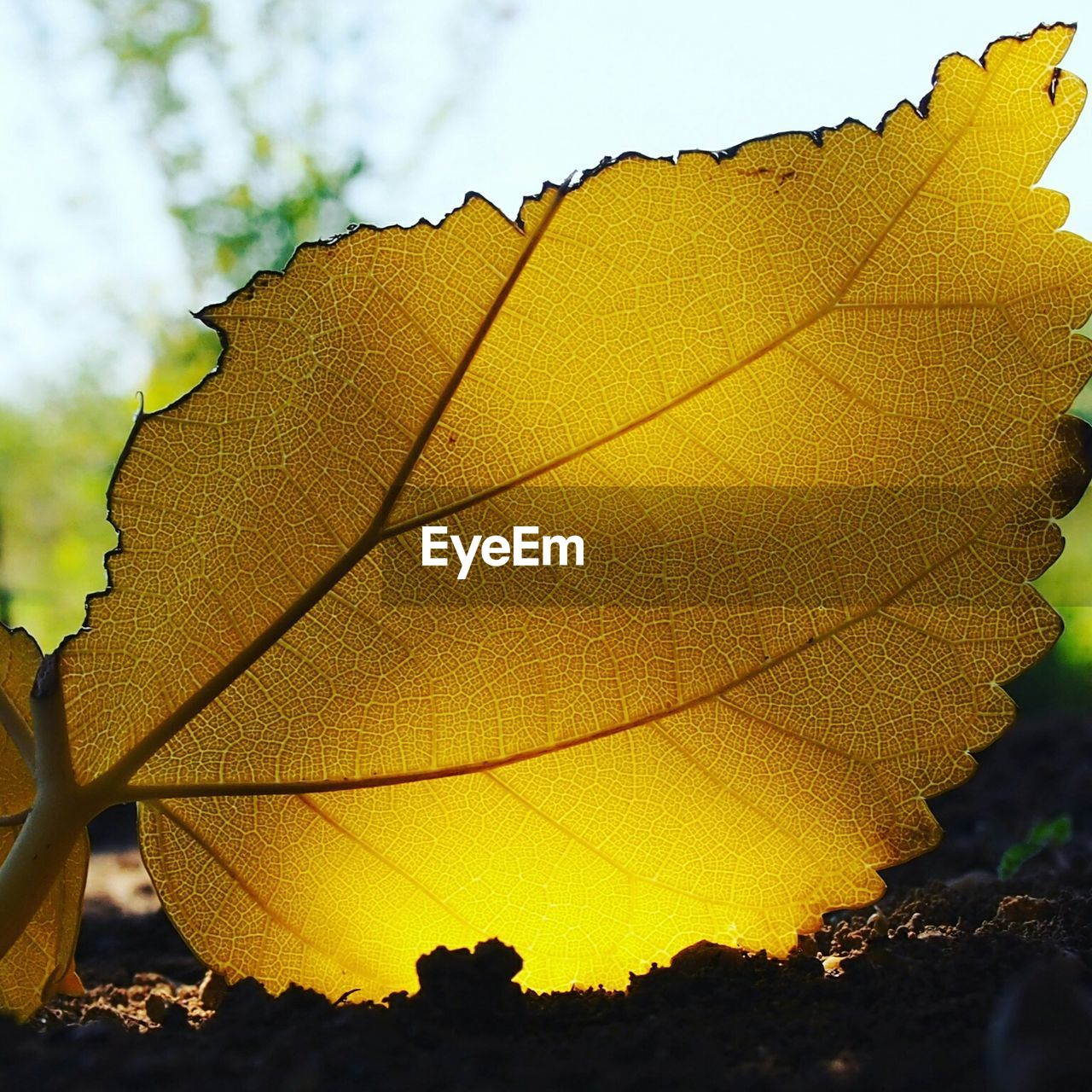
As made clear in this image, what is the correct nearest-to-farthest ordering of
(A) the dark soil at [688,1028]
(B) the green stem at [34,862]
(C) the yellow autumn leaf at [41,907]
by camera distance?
1. (A) the dark soil at [688,1028]
2. (B) the green stem at [34,862]
3. (C) the yellow autumn leaf at [41,907]

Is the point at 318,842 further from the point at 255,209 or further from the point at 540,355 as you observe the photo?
the point at 255,209

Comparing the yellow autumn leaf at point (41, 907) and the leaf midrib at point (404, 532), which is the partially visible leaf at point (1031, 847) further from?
the yellow autumn leaf at point (41, 907)

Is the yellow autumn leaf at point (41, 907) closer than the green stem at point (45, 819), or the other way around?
the green stem at point (45, 819)

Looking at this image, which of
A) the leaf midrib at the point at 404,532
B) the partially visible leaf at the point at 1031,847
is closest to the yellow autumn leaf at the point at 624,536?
the leaf midrib at the point at 404,532

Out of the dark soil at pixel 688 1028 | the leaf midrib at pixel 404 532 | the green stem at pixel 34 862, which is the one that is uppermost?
the leaf midrib at pixel 404 532

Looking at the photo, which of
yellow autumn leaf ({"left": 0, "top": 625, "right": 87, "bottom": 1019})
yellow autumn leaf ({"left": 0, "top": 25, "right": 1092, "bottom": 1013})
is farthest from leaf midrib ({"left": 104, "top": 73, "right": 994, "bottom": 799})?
yellow autumn leaf ({"left": 0, "top": 625, "right": 87, "bottom": 1019})

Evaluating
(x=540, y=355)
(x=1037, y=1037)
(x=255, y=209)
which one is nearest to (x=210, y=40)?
(x=255, y=209)

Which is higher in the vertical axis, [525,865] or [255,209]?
[255,209]
